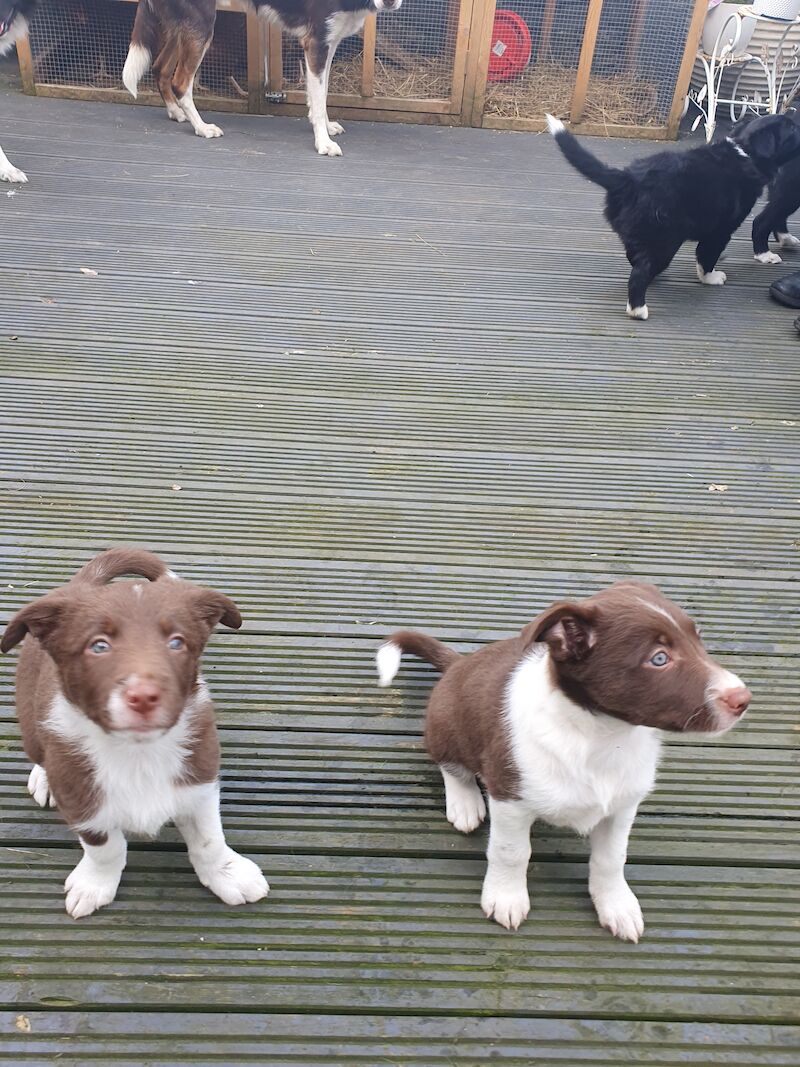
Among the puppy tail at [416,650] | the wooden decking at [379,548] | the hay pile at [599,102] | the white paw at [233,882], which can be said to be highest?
the hay pile at [599,102]

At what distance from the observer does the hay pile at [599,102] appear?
26.9ft

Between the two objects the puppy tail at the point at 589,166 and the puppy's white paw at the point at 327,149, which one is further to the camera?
the puppy's white paw at the point at 327,149

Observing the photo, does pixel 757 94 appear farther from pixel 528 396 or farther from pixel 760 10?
pixel 528 396

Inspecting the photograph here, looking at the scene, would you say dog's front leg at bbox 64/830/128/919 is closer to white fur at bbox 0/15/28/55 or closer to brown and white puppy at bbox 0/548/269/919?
brown and white puppy at bbox 0/548/269/919

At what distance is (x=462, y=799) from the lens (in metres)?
2.01

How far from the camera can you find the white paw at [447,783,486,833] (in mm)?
1982

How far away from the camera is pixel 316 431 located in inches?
140

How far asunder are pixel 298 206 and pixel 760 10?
217 inches

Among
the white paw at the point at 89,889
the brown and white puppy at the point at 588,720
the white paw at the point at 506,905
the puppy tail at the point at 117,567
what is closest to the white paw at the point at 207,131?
the puppy tail at the point at 117,567

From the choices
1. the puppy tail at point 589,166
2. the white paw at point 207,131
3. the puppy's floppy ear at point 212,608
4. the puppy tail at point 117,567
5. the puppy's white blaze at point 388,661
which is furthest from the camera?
the white paw at point 207,131

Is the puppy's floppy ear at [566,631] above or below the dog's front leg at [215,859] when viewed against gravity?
above

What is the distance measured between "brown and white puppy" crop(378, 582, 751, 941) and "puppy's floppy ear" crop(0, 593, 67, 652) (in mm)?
858

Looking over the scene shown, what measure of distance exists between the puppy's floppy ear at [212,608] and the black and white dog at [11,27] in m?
5.31

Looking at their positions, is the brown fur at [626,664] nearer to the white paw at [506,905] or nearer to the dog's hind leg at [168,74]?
the white paw at [506,905]
